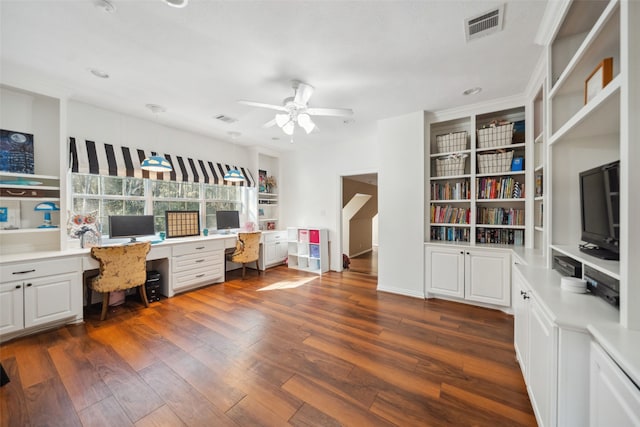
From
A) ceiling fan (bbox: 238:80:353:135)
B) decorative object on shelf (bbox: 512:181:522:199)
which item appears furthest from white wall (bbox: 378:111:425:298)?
ceiling fan (bbox: 238:80:353:135)

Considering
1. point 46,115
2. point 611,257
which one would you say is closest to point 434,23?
point 611,257

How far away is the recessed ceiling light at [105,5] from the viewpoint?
5.48 feet

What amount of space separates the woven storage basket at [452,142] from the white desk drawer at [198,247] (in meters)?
4.11

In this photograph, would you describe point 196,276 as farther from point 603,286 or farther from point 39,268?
point 603,286

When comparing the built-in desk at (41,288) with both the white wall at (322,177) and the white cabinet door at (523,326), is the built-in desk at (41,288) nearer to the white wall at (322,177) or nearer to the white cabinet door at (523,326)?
the white wall at (322,177)

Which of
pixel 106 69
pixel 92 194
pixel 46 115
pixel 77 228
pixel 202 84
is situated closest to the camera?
pixel 106 69

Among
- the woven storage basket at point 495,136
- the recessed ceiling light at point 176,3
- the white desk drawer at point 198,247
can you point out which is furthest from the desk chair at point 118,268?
the woven storage basket at point 495,136

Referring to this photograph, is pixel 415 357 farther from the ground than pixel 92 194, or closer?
closer

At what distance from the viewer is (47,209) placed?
9.48 ft

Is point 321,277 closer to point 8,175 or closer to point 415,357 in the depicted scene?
point 415,357

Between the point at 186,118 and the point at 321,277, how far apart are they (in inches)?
146

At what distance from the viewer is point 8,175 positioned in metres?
2.63

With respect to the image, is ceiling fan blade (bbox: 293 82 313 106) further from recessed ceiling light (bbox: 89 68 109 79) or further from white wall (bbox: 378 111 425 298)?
recessed ceiling light (bbox: 89 68 109 79)

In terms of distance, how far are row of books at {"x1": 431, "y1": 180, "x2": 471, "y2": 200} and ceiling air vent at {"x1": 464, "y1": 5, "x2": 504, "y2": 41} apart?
2074 millimetres
